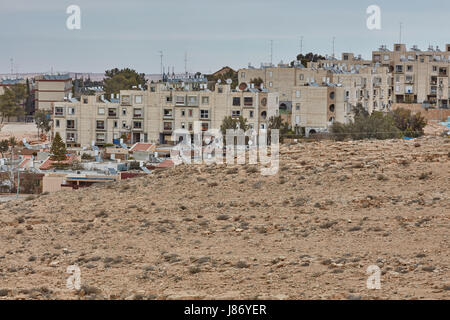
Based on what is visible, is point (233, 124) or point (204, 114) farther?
point (204, 114)

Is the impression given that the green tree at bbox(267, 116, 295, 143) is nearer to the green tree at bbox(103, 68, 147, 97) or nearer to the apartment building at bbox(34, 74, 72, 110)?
the green tree at bbox(103, 68, 147, 97)

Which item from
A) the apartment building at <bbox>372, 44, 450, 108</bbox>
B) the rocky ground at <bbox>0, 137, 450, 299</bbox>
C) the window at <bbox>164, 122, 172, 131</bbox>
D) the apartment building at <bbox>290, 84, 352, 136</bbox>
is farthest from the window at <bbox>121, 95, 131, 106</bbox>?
the rocky ground at <bbox>0, 137, 450, 299</bbox>

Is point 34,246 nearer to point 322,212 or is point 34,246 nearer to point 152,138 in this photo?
point 322,212

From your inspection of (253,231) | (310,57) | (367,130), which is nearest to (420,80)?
(310,57)

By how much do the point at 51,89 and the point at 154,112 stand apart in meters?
26.4

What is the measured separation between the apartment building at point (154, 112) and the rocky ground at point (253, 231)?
3086cm

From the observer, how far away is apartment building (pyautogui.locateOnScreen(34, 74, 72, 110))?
7894 cm

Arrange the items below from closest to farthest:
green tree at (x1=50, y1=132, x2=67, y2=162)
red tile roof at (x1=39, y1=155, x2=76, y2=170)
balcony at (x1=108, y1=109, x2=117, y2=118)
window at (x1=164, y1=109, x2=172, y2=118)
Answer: red tile roof at (x1=39, y1=155, x2=76, y2=170) < green tree at (x1=50, y1=132, x2=67, y2=162) < window at (x1=164, y1=109, x2=172, y2=118) < balcony at (x1=108, y1=109, x2=117, y2=118)

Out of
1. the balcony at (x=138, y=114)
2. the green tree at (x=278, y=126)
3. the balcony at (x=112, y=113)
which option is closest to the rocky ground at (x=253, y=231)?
the green tree at (x=278, y=126)

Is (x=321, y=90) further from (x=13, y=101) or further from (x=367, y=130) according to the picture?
(x=13, y=101)

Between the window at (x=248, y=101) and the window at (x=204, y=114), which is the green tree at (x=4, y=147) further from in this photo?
the window at (x=248, y=101)

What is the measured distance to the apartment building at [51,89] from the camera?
259 ft

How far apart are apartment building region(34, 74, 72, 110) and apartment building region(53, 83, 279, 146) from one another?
2176 cm

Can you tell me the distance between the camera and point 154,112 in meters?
56.0
